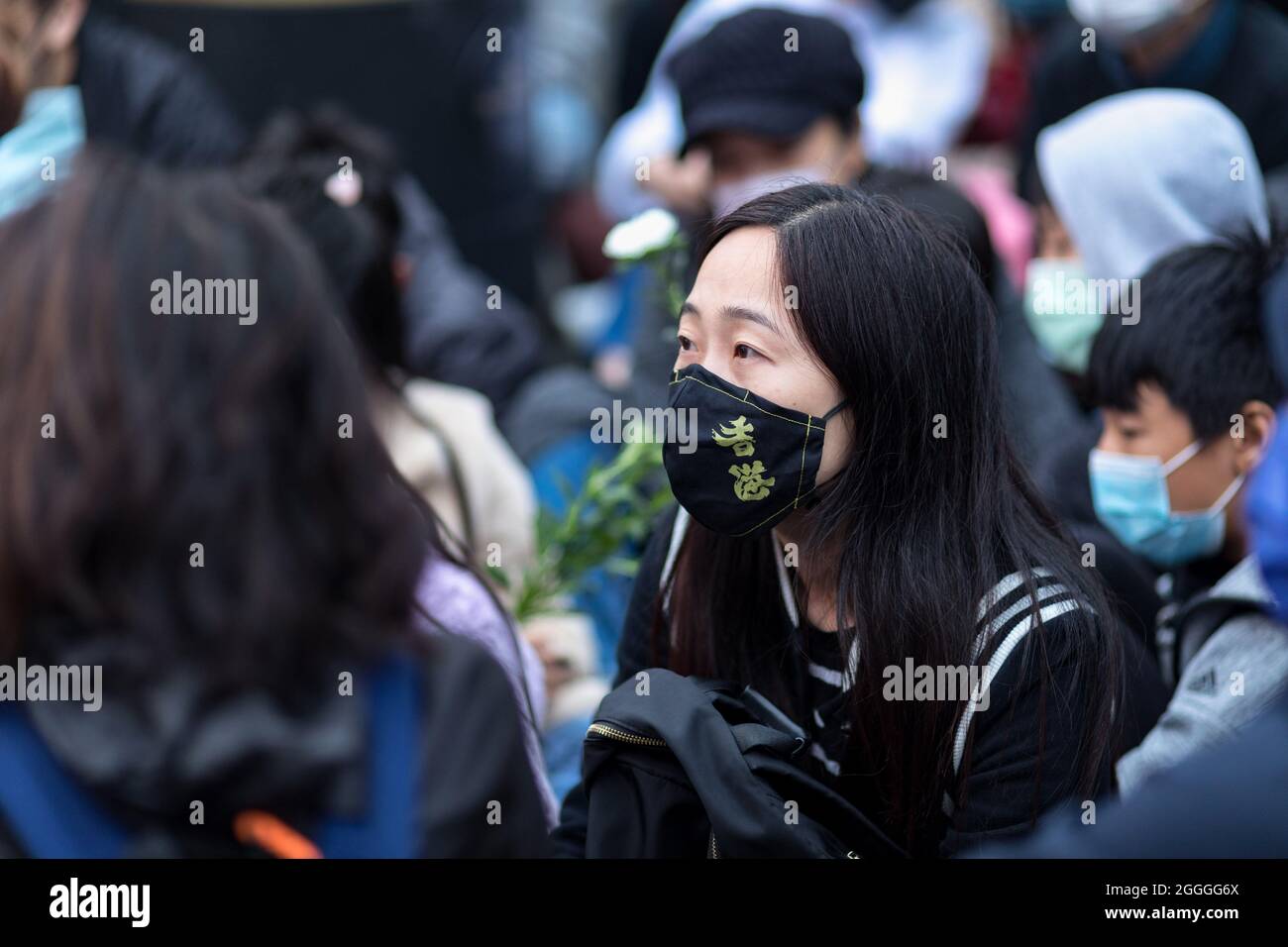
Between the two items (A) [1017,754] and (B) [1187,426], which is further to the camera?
(B) [1187,426]

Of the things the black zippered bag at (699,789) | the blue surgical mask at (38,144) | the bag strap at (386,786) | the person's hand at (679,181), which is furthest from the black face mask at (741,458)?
the person's hand at (679,181)

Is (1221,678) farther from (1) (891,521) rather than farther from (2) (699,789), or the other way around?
(2) (699,789)

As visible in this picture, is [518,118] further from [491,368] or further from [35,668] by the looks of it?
[35,668]

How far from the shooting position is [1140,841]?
55.0 inches

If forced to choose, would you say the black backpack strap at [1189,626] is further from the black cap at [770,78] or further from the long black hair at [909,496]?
the black cap at [770,78]

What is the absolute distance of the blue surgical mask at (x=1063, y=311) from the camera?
4.04 m

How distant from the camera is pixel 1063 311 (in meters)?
4.09

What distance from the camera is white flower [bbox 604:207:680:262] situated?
10.8ft

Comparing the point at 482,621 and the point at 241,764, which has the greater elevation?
the point at 482,621

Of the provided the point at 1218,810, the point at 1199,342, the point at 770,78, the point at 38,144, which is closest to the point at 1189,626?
the point at 1199,342

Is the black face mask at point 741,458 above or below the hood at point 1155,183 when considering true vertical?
below

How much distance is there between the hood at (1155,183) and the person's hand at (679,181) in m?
1.18

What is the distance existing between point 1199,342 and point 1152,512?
383 millimetres

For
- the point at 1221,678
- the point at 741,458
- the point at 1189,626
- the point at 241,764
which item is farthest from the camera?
the point at 1189,626
